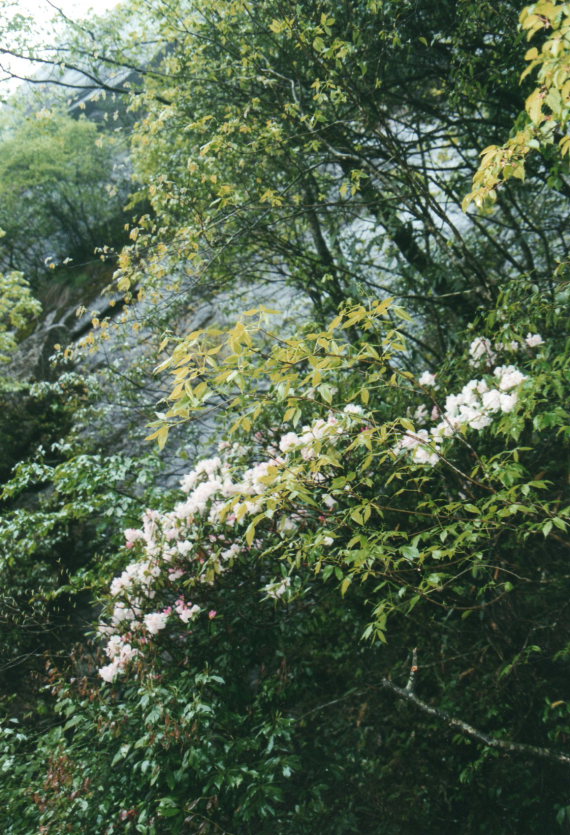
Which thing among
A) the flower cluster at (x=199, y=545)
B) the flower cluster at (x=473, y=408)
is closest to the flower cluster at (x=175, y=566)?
the flower cluster at (x=199, y=545)

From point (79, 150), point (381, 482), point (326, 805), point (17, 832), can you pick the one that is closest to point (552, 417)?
point (381, 482)

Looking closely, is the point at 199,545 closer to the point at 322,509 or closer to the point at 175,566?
the point at 175,566

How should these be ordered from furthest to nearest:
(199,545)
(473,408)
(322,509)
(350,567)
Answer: (199,545) < (350,567) < (473,408) < (322,509)

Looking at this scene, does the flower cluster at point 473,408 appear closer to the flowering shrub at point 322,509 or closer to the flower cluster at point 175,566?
the flowering shrub at point 322,509

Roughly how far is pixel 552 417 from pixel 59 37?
6.34 meters

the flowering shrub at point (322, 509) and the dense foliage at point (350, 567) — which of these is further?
the flowering shrub at point (322, 509)

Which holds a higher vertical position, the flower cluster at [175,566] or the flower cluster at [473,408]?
the flower cluster at [473,408]

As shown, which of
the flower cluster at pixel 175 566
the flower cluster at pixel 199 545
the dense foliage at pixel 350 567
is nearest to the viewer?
the dense foliage at pixel 350 567

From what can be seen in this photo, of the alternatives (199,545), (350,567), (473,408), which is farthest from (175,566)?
(473,408)

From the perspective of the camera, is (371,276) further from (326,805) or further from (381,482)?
(326,805)

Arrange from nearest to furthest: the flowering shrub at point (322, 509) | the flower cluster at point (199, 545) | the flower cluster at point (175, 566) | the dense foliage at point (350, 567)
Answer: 1. the dense foliage at point (350, 567)
2. the flowering shrub at point (322, 509)
3. the flower cluster at point (199, 545)
4. the flower cluster at point (175, 566)

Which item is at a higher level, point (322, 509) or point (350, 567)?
point (322, 509)

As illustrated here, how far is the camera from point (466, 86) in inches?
159

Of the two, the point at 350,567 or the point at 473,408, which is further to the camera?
the point at 350,567
